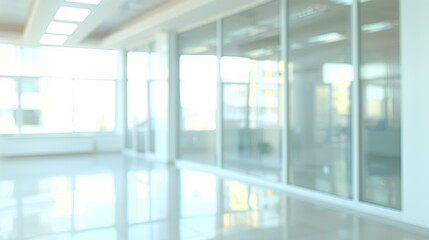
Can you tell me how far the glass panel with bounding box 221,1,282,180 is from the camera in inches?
284

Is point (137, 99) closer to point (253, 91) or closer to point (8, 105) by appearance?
point (8, 105)

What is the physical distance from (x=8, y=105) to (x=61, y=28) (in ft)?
14.0

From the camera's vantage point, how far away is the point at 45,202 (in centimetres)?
613

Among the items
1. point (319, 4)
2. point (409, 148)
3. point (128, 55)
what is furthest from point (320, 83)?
point (128, 55)

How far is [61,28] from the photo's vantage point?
988 cm

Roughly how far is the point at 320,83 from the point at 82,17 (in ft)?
17.1

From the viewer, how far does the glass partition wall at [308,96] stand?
17.4 ft

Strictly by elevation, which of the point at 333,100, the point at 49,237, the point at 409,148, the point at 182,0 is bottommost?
the point at 49,237

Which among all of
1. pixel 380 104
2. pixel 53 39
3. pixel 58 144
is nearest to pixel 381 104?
pixel 380 104

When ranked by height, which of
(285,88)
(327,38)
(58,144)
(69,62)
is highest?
(69,62)

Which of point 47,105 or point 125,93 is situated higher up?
point 125,93

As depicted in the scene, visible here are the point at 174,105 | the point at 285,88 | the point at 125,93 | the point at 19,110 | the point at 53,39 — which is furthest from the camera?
the point at 125,93

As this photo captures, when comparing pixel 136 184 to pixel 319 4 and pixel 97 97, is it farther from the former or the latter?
pixel 97 97

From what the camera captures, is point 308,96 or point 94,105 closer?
point 308,96
